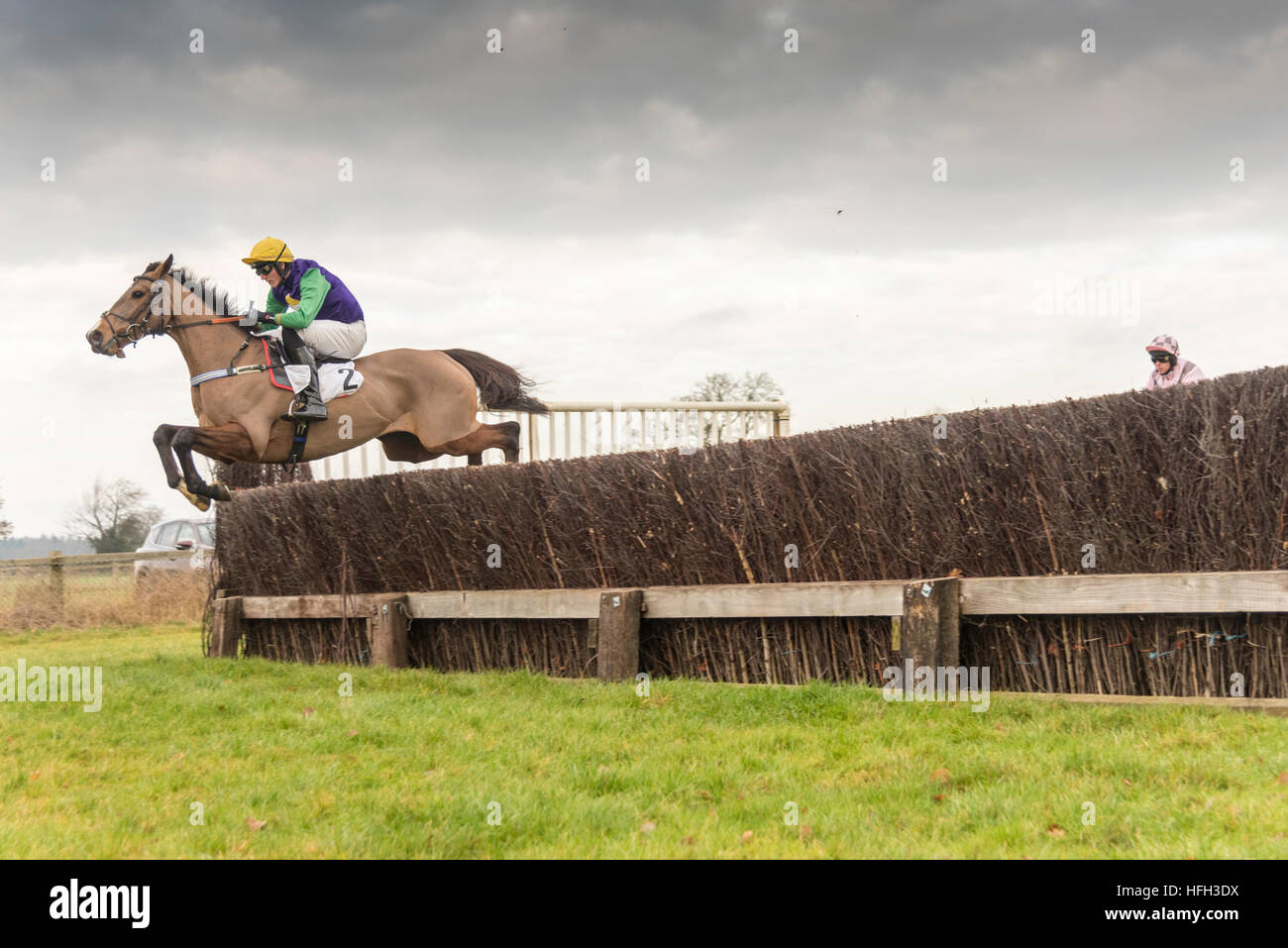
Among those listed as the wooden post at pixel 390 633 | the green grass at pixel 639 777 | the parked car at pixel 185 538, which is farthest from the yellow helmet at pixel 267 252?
the parked car at pixel 185 538

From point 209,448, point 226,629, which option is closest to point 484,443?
point 209,448

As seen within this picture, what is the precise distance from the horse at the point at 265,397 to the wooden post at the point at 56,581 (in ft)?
28.7

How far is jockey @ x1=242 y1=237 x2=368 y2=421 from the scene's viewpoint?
371 inches

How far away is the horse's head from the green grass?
11.1 ft

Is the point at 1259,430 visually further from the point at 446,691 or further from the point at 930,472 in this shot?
the point at 446,691

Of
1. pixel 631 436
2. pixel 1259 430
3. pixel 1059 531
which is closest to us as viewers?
pixel 1259 430

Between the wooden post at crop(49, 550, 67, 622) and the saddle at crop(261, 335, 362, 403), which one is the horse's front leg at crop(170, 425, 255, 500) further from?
the wooden post at crop(49, 550, 67, 622)

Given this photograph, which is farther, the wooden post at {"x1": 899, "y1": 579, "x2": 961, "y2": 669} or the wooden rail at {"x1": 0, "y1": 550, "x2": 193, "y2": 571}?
the wooden rail at {"x1": 0, "y1": 550, "x2": 193, "y2": 571}

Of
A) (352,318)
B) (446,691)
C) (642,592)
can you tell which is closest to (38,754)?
(446,691)

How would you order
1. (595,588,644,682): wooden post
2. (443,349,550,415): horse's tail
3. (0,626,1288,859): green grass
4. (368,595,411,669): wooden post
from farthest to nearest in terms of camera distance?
(443,349,550,415): horse's tail < (368,595,411,669): wooden post < (595,588,644,682): wooden post < (0,626,1288,859): green grass

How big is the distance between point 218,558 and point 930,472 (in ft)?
24.5

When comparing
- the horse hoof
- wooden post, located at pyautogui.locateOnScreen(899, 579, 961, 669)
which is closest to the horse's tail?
the horse hoof

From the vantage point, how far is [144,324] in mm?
9586

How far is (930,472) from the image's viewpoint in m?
6.75
